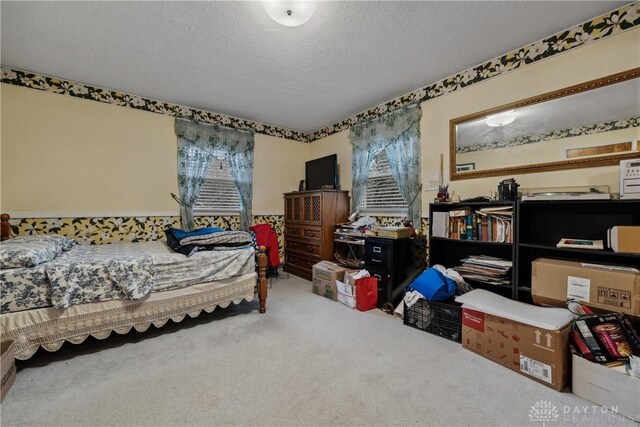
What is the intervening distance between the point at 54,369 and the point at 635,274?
12.4 ft

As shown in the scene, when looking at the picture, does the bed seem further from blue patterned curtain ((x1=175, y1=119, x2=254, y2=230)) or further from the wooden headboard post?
blue patterned curtain ((x1=175, y1=119, x2=254, y2=230))

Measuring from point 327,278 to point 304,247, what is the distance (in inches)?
40.1

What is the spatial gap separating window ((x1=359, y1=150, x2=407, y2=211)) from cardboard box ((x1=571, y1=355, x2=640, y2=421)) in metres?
2.15

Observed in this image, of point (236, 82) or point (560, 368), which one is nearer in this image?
point (560, 368)

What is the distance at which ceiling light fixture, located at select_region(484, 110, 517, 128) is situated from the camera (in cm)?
244

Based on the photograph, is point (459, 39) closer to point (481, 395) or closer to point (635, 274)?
point (635, 274)

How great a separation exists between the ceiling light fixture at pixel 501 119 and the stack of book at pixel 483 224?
2.78ft

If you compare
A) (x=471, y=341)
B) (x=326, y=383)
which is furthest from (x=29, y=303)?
(x=471, y=341)

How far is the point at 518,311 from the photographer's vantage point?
5.90 ft

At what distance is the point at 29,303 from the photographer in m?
1.73

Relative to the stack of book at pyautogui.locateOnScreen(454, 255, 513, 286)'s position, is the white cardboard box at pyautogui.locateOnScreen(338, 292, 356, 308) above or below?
below

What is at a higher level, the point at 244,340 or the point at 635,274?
the point at 635,274

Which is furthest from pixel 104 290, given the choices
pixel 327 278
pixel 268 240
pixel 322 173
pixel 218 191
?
pixel 322 173

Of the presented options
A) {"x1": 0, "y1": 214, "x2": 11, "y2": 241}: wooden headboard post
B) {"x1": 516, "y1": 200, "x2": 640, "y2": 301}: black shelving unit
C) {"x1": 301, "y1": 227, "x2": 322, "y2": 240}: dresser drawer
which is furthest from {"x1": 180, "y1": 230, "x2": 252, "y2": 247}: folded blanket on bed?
{"x1": 516, "y1": 200, "x2": 640, "y2": 301}: black shelving unit
